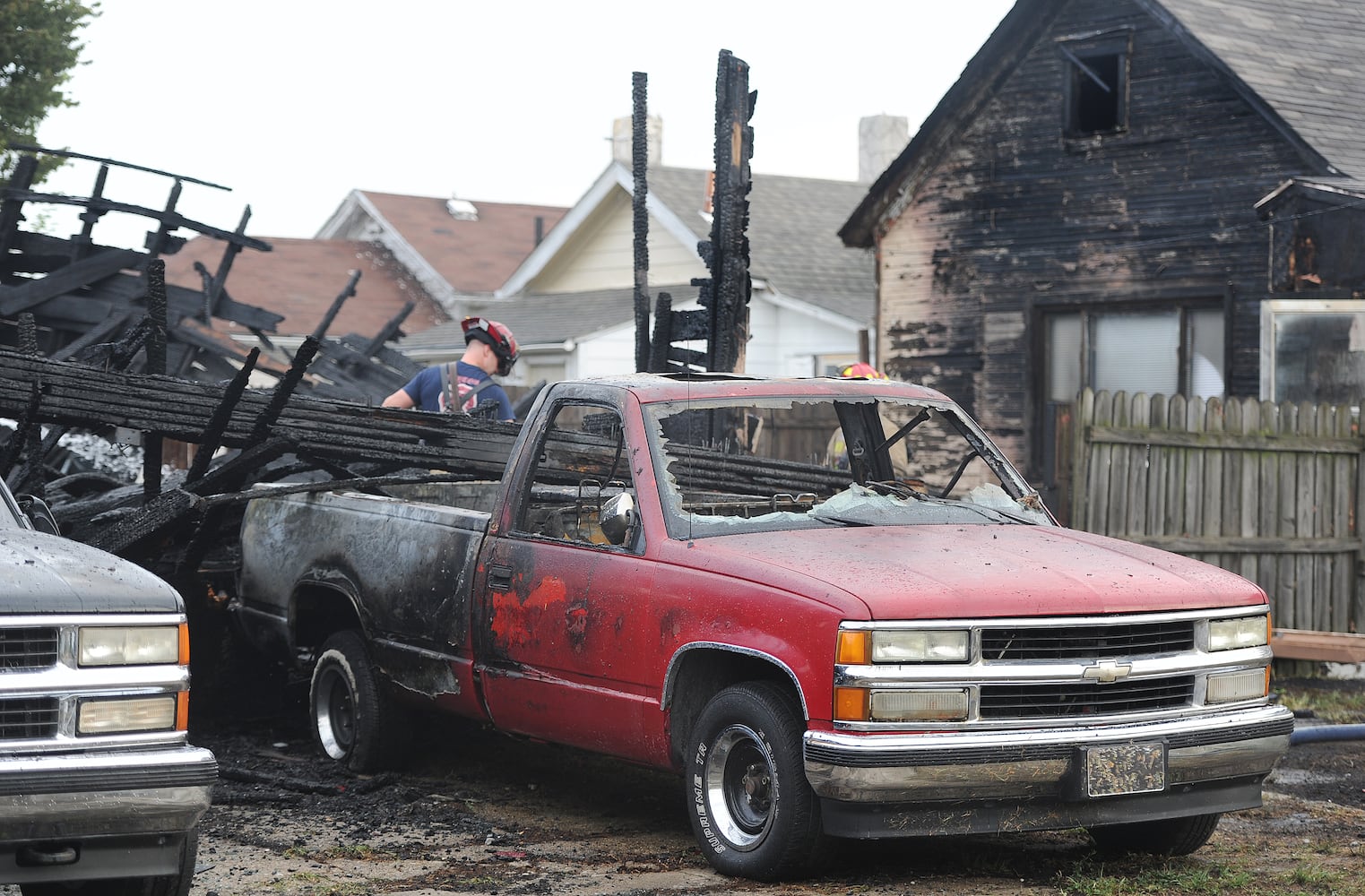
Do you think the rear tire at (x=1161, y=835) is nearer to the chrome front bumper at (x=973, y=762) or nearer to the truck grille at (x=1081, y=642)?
the chrome front bumper at (x=973, y=762)

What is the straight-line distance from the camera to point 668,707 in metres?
6.02

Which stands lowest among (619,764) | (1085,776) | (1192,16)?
(619,764)

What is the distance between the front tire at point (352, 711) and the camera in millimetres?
7691

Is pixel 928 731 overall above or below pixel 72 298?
below

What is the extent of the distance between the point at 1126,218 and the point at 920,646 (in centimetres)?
1157

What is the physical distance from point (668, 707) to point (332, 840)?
1.40m

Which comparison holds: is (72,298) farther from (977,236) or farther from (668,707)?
(668,707)

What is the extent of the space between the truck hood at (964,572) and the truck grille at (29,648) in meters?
2.20

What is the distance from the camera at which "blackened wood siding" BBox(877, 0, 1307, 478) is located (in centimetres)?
1520

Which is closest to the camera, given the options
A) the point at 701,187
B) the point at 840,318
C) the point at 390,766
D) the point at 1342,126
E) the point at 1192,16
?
the point at 390,766

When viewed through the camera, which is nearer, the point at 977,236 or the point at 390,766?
the point at 390,766

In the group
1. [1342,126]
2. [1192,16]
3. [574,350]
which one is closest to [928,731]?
[1342,126]

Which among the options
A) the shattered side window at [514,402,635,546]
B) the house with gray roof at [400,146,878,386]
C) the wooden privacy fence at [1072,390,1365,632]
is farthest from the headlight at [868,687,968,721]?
the house with gray roof at [400,146,878,386]

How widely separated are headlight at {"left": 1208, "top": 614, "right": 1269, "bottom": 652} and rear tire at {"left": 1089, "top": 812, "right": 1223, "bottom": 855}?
1.93ft
